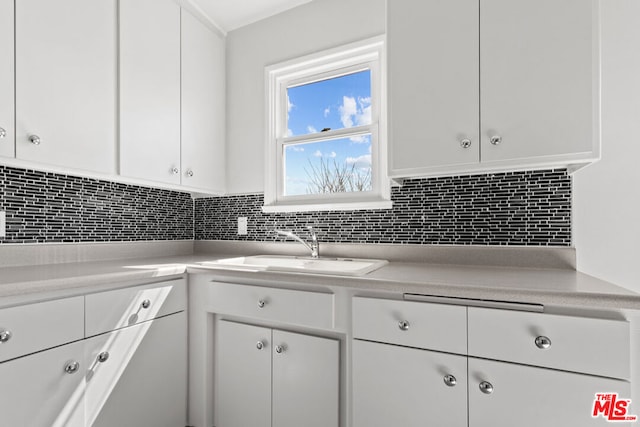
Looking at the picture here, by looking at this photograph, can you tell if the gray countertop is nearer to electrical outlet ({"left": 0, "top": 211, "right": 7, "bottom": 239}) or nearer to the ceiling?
electrical outlet ({"left": 0, "top": 211, "right": 7, "bottom": 239})

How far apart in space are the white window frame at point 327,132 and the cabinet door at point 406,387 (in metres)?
0.87

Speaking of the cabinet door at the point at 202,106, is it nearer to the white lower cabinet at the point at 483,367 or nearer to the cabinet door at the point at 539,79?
the white lower cabinet at the point at 483,367

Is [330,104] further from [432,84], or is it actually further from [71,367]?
[71,367]

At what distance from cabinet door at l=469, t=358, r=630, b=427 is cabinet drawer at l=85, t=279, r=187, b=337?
1.32m

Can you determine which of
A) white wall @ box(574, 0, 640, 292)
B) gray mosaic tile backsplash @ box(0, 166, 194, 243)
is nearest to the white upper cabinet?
white wall @ box(574, 0, 640, 292)

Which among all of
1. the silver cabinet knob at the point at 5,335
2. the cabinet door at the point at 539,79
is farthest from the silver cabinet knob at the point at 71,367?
the cabinet door at the point at 539,79

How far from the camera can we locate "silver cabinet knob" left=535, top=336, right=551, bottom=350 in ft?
3.33

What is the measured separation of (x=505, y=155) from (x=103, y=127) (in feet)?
6.01

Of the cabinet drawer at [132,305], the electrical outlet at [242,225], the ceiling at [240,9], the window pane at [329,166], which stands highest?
the ceiling at [240,9]

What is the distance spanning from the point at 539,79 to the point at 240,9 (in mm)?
1832

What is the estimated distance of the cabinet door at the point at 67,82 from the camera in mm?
1364

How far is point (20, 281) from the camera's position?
1.13 m

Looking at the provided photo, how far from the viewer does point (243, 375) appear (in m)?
1.58

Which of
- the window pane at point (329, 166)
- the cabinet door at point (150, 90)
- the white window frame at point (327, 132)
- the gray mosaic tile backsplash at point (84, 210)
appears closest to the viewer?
the gray mosaic tile backsplash at point (84, 210)
